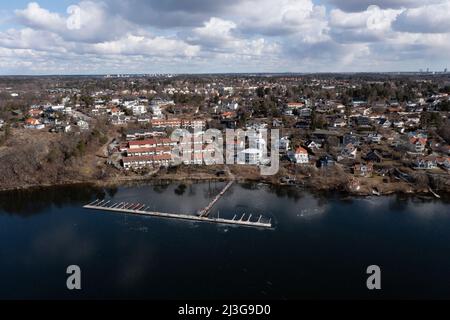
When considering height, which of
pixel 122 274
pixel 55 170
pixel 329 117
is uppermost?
pixel 329 117

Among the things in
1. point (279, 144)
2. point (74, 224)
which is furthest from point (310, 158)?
point (74, 224)

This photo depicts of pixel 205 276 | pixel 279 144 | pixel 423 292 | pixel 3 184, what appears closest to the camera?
pixel 423 292

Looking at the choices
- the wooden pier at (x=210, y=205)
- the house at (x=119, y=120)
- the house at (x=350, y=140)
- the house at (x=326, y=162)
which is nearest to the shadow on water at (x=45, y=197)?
the wooden pier at (x=210, y=205)

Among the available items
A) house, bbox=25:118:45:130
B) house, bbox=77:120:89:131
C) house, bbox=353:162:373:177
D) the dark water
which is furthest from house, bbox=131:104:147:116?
house, bbox=353:162:373:177

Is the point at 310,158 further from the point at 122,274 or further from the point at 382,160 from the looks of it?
the point at 122,274

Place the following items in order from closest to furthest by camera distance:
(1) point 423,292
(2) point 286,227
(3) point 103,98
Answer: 1. (1) point 423,292
2. (2) point 286,227
3. (3) point 103,98

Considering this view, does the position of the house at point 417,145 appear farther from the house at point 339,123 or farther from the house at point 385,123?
the house at point 339,123
